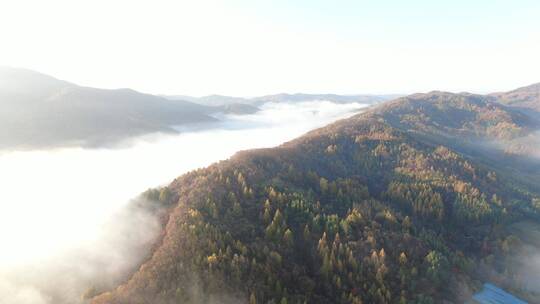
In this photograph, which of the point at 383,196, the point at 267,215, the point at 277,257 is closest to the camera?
the point at 277,257

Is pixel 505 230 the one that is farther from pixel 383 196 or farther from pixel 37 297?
pixel 37 297

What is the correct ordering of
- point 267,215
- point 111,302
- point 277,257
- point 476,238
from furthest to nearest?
point 476,238 → point 267,215 → point 277,257 → point 111,302

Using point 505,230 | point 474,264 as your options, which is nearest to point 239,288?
point 474,264

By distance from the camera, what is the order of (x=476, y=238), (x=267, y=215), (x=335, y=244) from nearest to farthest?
(x=335, y=244) < (x=267, y=215) < (x=476, y=238)

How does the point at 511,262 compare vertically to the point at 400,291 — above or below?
below

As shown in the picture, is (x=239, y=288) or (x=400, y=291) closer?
(x=239, y=288)

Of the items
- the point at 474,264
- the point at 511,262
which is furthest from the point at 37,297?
the point at 511,262

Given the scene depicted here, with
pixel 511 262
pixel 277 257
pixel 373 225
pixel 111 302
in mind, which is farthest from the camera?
pixel 511 262

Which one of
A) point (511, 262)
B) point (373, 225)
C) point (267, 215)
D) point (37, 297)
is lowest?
point (511, 262)

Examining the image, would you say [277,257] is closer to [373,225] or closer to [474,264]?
[373,225]
